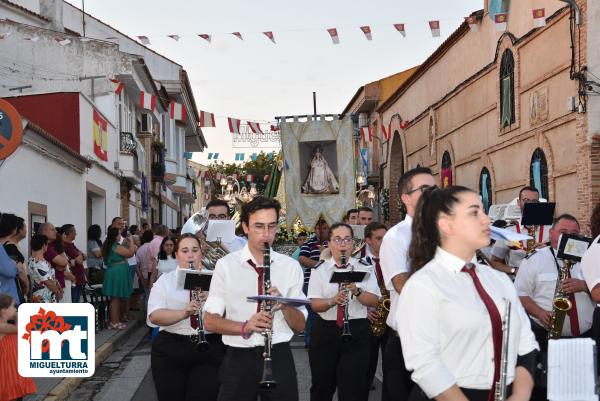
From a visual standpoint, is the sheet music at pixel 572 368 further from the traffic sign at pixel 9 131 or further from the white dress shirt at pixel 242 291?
the traffic sign at pixel 9 131

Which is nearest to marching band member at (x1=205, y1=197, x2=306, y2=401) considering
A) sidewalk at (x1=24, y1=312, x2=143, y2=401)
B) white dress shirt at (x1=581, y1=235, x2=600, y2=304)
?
white dress shirt at (x1=581, y1=235, x2=600, y2=304)

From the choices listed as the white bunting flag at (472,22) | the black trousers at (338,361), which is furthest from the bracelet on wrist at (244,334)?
the white bunting flag at (472,22)

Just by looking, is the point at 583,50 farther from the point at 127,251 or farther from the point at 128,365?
the point at 128,365

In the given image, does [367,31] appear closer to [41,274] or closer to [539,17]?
[539,17]

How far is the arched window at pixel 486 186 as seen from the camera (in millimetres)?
29172

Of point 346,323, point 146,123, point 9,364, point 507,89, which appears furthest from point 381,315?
point 146,123

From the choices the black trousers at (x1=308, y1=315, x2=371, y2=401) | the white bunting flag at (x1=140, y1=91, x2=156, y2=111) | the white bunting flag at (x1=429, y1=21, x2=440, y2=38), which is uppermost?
the white bunting flag at (x1=429, y1=21, x2=440, y2=38)

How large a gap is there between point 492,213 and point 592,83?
7.21 meters

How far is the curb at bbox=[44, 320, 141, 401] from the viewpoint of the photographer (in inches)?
398

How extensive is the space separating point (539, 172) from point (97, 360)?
14.2m

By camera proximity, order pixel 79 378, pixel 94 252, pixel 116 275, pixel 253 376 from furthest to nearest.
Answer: pixel 94 252 → pixel 116 275 → pixel 79 378 → pixel 253 376

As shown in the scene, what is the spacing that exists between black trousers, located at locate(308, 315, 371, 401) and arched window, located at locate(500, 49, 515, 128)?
19.1m

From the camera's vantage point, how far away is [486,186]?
97.1ft

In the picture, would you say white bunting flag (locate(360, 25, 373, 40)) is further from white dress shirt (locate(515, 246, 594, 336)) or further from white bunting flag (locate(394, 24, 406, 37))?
white dress shirt (locate(515, 246, 594, 336))
